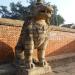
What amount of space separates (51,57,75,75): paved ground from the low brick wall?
2.07ft

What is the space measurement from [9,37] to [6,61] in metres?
0.58

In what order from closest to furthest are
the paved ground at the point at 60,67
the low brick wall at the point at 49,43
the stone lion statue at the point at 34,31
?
1. the stone lion statue at the point at 34,31
2. the paved ground at the point at 60,67
3. the low brick wall at the point at 49,43

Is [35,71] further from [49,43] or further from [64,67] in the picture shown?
[49,43]

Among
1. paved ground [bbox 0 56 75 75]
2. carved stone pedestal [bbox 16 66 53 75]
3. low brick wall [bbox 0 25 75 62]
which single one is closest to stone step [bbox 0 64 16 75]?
paved ground [bbox 0 56 75 75]

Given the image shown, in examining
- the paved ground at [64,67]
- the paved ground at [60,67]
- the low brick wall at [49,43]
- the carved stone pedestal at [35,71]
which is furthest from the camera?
the low brick wall at [49,43]

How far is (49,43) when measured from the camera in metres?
6.43

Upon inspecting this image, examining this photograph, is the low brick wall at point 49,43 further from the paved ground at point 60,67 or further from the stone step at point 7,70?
the stone step at point 7,70

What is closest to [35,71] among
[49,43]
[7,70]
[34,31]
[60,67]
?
[7,70]

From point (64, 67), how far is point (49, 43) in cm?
135

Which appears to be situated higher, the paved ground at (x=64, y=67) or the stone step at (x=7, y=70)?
the stone step at (x=7, y=70)

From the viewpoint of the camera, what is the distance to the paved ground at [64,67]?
4.58 m

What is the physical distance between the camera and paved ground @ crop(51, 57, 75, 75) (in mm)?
4580

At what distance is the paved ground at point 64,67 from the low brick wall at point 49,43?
63 centimetres

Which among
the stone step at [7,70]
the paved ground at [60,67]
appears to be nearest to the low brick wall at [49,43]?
the paved ground at [60,67]
